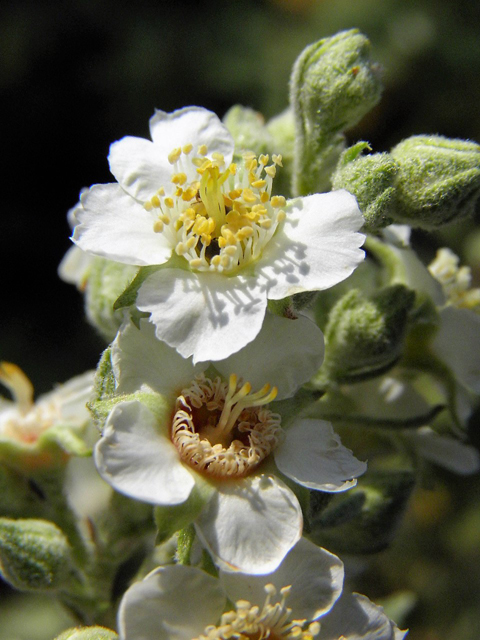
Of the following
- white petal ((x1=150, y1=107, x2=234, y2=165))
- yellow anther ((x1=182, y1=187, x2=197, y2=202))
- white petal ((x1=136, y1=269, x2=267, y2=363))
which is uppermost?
white petal ((x1=150, y1=107, x2=234, y2=165))

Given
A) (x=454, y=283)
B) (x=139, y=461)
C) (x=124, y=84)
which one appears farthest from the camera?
(x=124, y=84)

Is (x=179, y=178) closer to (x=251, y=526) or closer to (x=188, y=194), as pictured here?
(x=188, y=194)

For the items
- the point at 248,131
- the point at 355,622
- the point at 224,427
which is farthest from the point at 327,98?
the point at 355,622

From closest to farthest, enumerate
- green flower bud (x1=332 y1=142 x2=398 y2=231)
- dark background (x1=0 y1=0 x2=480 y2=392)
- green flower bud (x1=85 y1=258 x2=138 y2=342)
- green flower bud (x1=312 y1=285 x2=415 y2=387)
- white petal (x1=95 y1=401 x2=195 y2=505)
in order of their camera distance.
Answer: white petal (x1=95 y1=401 x2=195 y2=505) < green flower bud (x1=332 y1=142 x2=398 y2=231) < green flower bud (x1=312 y1=285 x2=415 y2=387) < green flower bud (x1=85 y1=258 x2=138 y2=342) < dark background (x1=0 y1=0 x2=480 y2=392)

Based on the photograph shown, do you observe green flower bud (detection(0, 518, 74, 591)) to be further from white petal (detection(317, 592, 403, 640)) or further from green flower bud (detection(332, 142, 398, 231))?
green flower bud (detection(332, 142, 398, 231))

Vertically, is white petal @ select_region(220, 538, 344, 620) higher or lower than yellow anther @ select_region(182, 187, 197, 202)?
lower

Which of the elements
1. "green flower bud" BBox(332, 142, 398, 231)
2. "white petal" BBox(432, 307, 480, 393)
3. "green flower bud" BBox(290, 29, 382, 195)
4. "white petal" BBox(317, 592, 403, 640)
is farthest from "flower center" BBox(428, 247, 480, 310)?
"white petal" BBox(317, 592, 403, 640)

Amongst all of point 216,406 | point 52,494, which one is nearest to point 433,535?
point 52,494
